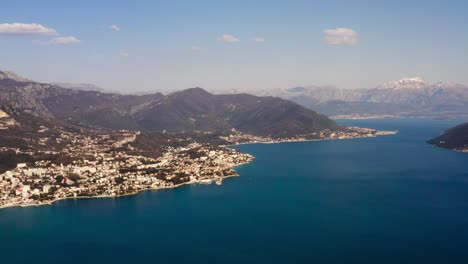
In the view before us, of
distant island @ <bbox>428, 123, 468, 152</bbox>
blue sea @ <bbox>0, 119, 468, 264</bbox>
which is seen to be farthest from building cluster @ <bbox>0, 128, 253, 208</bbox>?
distant island @ <bbox>428, 123, 468, 152</bbox>

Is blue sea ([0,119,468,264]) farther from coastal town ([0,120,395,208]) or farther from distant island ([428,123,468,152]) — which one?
distant island ([428,123,468,152])

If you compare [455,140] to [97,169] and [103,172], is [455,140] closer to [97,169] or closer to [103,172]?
[103,172]

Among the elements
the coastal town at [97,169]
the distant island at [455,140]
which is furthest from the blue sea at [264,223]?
the distant island at [455,140]

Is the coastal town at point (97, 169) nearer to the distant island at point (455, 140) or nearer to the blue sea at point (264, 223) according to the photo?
the blue sea at point (264, 223)

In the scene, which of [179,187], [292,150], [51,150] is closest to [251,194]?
[179,187]

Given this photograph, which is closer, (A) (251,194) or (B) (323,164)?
(A) (251,194)

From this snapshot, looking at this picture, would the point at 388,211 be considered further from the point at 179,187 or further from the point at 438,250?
the point at 179,187
